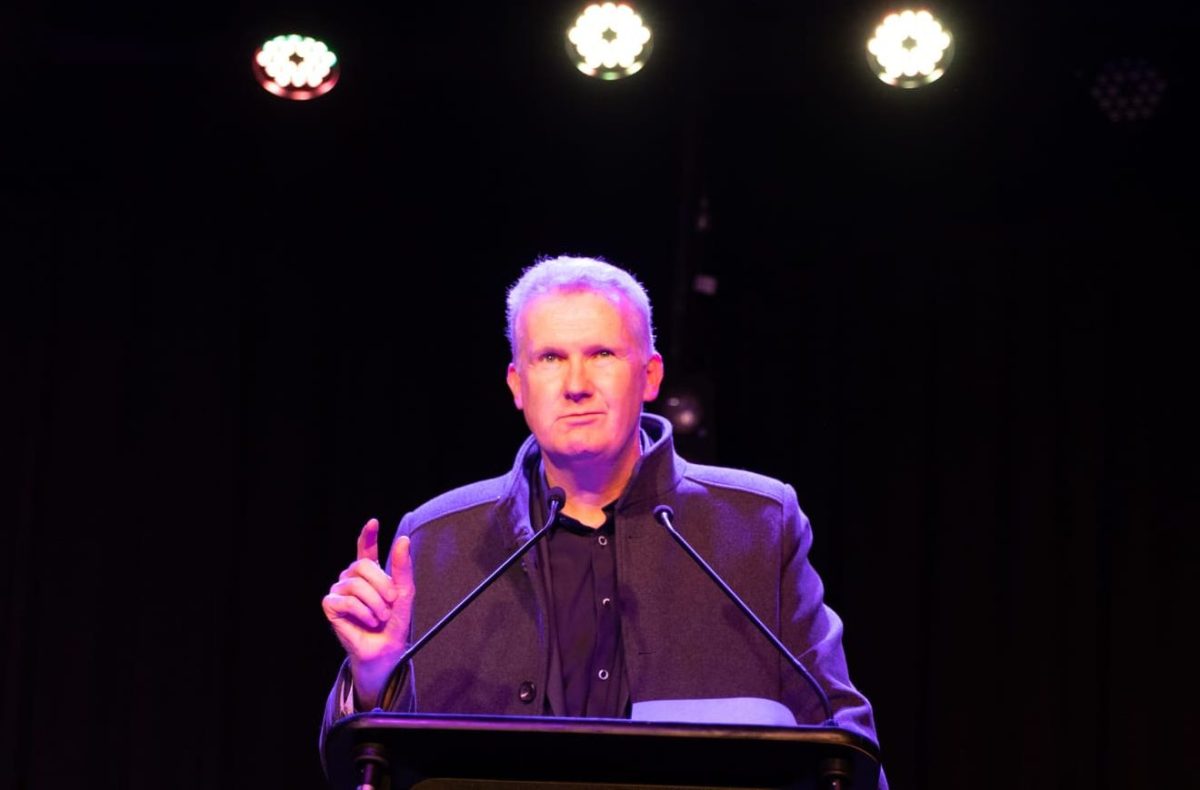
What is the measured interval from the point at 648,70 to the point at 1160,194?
1776mm

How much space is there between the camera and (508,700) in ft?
8.74

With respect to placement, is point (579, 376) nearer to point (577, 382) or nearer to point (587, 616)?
point (577, 382)

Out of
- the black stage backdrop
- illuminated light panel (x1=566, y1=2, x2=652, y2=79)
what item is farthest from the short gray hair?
the black stage backdrop

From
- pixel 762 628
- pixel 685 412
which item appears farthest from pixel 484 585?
pixel 685 412

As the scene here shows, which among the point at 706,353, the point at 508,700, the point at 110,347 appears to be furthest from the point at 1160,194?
the point at 110,347

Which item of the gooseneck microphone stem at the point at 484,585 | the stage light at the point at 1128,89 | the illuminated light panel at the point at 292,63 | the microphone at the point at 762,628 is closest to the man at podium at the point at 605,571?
the gooseneck microphone stem at the point at 484,585

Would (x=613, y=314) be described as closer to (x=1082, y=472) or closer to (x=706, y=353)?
(x=706, y=353)

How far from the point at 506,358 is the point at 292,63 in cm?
135

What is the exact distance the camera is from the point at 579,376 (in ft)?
8.79

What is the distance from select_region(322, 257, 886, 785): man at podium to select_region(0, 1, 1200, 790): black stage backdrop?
1799 millimetres

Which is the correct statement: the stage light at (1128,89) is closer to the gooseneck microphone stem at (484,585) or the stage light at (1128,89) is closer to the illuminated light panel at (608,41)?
the illuminated light panel at (608,41)

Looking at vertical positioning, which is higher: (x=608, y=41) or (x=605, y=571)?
(x=608, y=41)

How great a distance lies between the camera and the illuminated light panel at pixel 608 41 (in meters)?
4.39

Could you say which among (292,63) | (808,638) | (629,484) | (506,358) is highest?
(292,63)
